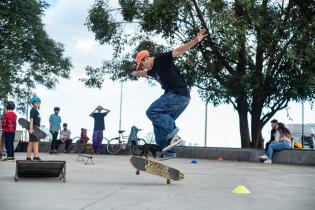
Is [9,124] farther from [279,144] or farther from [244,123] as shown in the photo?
[244,123]

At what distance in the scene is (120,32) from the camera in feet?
73.7

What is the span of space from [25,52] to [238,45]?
19819mm

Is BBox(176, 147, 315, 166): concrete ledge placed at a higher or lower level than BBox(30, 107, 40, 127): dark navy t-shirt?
lower

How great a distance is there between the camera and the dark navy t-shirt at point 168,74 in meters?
7.34

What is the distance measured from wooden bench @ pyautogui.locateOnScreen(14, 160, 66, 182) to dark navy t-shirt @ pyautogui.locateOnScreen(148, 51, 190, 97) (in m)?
1.91

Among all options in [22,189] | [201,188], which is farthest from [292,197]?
[22,189]

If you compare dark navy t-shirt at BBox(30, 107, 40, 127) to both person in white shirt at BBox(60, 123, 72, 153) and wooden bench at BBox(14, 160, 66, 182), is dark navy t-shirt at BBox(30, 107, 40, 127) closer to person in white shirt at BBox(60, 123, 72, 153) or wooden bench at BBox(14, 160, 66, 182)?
wooden bench at BBox(14, 160, 66, 182)

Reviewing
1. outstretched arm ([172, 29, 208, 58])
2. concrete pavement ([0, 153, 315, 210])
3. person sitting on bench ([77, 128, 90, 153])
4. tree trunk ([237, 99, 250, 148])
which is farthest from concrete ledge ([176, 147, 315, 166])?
outstretched arm ([172, 29, 208, 58])

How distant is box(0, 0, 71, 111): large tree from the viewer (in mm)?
30938

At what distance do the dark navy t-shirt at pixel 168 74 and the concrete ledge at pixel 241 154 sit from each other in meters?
10.1

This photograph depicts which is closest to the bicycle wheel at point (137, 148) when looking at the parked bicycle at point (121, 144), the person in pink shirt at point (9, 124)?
the parked bicycle at point (121, 144)

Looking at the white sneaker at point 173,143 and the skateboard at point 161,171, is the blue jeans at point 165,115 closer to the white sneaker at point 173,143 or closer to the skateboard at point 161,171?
the white sneaker at point 173,143

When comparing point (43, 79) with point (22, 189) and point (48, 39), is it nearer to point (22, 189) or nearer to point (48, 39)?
point (48, 39)

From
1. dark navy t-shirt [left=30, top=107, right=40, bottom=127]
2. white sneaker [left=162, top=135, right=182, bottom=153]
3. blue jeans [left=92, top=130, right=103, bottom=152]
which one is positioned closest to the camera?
white sneaker [left=162, top=135, right=182, bottom=153]
